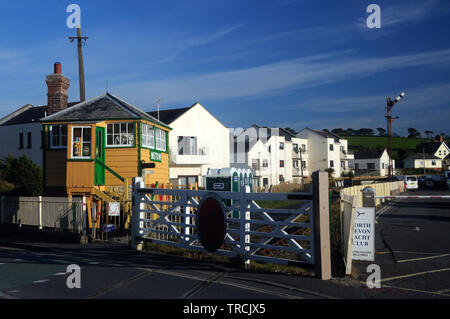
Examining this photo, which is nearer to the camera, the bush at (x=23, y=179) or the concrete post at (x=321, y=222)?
the concrete post at (x=321, y=222)

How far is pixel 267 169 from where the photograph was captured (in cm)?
5884

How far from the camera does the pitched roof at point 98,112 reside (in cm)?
1669

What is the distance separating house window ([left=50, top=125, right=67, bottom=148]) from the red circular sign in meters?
10.5

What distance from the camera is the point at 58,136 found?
17203 mm

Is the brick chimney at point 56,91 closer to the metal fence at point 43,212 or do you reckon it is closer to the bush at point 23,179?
the metal fence at point 43,212

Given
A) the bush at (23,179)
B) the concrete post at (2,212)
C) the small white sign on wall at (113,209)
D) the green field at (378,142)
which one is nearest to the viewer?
the small white sign on wall at (113,209)

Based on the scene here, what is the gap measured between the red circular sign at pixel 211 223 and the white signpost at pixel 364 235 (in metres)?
2.76

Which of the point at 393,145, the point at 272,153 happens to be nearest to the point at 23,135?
the point at 272,153

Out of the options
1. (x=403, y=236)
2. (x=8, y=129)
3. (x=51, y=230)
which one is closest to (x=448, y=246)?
(x=403, y=236)

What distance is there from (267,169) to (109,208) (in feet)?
156

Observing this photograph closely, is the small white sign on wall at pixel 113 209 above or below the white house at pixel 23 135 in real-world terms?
below

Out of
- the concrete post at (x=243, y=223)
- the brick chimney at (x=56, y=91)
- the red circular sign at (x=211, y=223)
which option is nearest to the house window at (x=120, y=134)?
the brick chimney at (x=56, y=91)

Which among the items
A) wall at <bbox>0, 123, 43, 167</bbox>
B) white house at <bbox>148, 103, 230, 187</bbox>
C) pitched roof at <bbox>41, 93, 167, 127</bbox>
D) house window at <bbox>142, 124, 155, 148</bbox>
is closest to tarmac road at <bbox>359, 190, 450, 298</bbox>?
house window at <bbox>142, 124, 155, 148</bbox>
